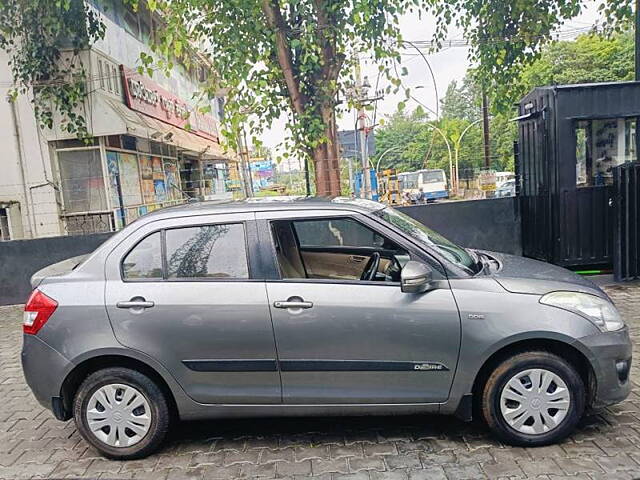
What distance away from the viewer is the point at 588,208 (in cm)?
731

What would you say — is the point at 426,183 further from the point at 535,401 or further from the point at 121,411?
the point at 121,411

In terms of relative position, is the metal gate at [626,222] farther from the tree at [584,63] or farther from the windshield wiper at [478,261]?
the tree at [584,63]

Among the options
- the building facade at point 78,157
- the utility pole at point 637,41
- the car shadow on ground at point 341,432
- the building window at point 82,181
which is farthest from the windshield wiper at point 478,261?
the building window at point 82,181

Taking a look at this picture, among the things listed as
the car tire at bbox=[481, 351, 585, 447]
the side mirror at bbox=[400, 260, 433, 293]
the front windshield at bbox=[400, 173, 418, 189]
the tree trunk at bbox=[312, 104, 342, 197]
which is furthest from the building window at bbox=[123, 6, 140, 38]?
the front windshield at bbox=[400, 173, 418, 189]

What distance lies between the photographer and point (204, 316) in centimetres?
329

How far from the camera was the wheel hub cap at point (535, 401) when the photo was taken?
10.5ft

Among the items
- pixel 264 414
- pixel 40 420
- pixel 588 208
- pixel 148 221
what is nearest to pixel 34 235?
pixel 40 420

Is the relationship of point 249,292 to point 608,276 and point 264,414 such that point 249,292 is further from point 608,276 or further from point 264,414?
point 608,276

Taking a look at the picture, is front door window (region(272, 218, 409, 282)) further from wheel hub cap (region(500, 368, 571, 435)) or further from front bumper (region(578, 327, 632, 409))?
front bumper (region(578, 327, 632, 409))

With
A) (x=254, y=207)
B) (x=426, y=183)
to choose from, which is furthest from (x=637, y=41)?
(x=426, y=183)

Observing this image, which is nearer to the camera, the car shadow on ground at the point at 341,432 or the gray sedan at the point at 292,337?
the gray sedan at the point at 292,337

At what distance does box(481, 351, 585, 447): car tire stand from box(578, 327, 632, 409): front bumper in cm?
12

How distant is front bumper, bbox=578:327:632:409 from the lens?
3.19 m

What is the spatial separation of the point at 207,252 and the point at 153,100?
1218 centimetres
